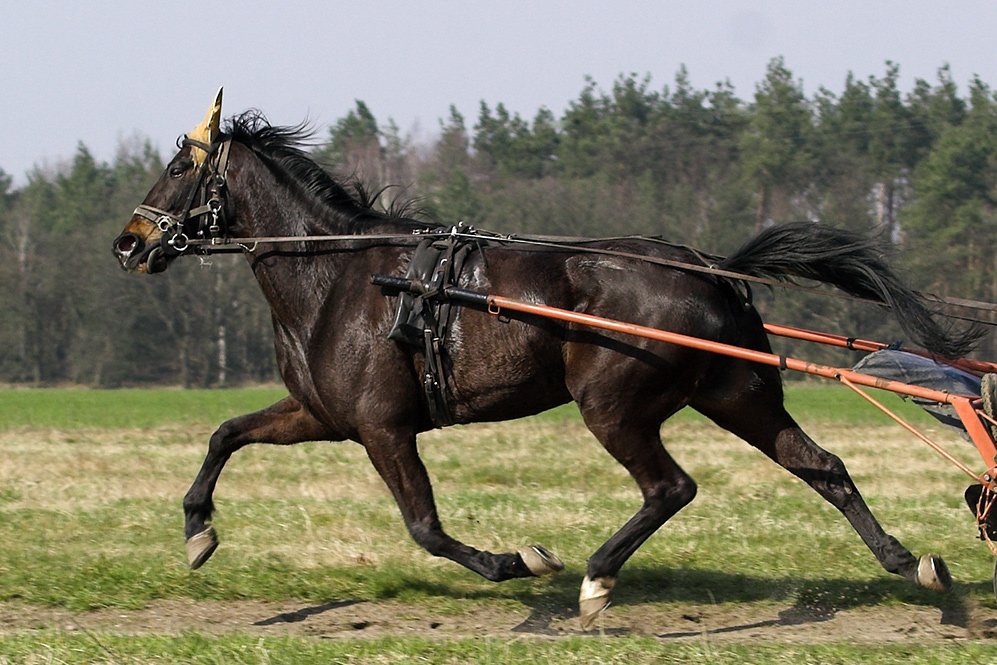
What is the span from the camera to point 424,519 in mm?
5723

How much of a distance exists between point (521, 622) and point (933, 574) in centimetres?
203

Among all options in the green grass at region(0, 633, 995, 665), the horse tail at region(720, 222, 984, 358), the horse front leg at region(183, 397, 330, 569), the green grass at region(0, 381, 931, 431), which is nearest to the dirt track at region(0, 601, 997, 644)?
the green grass at region(0, 633, 995, 665)

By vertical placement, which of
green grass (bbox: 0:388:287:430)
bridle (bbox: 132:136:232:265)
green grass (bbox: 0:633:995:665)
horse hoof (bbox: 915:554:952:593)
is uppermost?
bridle (bbox: 132:136:232:265)

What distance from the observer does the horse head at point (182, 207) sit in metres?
6.27

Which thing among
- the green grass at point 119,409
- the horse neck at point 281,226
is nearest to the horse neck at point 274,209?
the horse neck at point 281,226

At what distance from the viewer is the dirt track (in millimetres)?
5598

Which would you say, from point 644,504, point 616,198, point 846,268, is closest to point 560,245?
point 644,504

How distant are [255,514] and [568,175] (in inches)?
2032

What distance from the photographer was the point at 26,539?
7.59 m

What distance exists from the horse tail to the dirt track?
4.55 ft

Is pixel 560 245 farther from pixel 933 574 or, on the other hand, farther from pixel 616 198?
pixel 616 198

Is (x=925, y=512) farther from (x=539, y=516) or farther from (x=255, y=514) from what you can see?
(x=255, y=514)

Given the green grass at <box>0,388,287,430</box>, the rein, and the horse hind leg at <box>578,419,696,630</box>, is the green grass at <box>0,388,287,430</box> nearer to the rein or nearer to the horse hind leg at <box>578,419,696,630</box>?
the rein

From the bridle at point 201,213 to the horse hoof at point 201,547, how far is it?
1.52 meters
